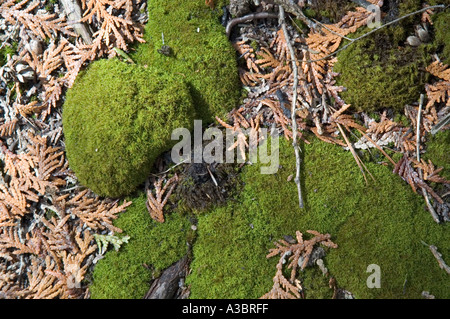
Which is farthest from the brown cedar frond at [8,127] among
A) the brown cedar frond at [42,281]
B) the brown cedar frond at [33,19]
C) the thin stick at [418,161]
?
the thin stick at [418,161]

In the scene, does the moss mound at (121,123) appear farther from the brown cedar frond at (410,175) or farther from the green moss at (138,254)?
the brown cedar frond at (410,175)

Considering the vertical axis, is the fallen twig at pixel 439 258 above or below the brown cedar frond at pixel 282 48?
below

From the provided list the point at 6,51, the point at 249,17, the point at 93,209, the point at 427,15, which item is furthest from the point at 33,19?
the point at 427,15

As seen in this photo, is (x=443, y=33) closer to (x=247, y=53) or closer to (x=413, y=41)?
(x=413, y=41)

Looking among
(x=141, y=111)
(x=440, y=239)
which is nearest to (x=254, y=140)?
(x=141, y=111)

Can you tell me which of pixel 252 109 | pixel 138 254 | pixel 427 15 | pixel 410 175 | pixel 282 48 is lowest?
pixel 138 254

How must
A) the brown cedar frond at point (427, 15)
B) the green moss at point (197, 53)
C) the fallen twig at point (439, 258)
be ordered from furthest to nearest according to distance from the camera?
1. the green moss at point (197, 53)
2. the brown cedar frond at point (427, 15)
3. the fallen twig at point (439, 258)

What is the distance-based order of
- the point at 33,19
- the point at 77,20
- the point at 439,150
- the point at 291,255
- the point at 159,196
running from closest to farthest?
the point at 291,255, the point at 439,150, the point at 159,196, the point at 77,20, the point at 33,19
